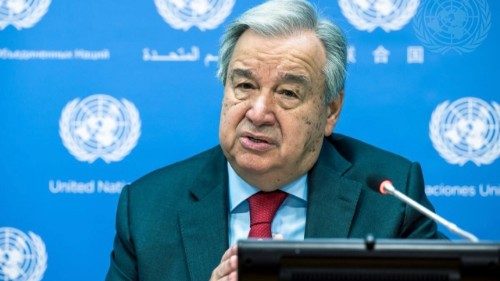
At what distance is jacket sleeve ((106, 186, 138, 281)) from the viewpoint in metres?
2.57

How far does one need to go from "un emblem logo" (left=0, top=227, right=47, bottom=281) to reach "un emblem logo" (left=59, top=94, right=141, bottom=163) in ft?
1.27

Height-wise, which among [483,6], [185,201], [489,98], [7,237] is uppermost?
[483,6]

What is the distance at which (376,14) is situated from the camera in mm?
3311

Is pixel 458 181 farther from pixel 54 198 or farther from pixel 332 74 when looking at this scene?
pixel 54 198

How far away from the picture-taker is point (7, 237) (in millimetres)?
3441

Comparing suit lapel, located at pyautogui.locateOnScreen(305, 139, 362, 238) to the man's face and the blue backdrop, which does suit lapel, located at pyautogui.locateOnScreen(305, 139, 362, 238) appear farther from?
the blue backdrop

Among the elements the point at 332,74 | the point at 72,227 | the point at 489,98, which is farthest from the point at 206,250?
the point at 489,98

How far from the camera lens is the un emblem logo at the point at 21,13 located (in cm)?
339

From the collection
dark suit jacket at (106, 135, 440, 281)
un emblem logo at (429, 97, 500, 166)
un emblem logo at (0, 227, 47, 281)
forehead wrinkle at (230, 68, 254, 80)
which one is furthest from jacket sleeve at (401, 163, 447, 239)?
un emblem logo at (0, 227, 47, 281)

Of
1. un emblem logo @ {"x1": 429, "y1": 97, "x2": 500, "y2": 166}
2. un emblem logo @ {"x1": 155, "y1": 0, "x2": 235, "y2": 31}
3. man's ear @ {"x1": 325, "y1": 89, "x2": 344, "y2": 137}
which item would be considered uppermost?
un emblem logo @ {"x1": 155, "y1": 0, "x2": 235, "y2": 31}

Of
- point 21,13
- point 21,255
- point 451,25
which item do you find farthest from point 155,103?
point 451,25

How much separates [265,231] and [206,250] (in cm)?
18

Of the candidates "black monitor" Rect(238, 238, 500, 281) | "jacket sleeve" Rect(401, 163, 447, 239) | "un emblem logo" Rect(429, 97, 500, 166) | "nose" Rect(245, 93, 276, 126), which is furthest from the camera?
"un emblem logo" Rect(429, 97, 500, 166)

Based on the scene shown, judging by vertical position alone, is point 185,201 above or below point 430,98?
below
